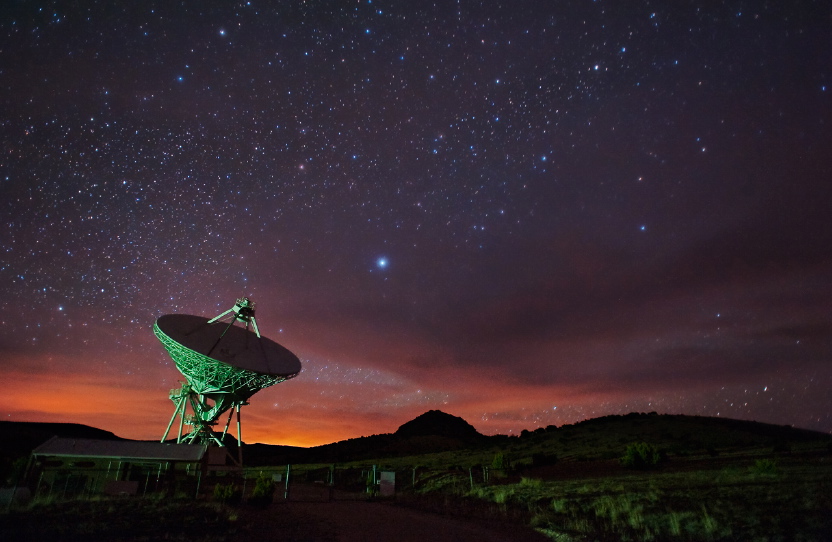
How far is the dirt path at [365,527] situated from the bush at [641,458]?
17679 millimetres

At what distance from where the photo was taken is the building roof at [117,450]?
89.4ft

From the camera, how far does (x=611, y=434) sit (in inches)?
2527

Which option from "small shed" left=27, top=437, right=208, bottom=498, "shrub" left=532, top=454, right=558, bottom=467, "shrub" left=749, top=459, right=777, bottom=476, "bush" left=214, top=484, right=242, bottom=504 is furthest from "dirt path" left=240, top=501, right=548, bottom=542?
"shrub" left=532, top=454, right=558, bottom=467

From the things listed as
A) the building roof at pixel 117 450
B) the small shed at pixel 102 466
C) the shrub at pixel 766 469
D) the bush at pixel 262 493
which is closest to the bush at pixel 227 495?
the bush at pixel 262 493

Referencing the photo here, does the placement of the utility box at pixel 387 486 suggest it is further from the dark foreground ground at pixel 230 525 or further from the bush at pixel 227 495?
the bush at pixel 227 495

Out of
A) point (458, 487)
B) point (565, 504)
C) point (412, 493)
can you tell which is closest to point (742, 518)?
point (565, 504)

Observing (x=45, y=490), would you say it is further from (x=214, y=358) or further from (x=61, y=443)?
(x=214, y=358)

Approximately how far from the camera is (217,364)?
33.7 m

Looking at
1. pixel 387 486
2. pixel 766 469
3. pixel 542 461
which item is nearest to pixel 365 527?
pixel 387 486

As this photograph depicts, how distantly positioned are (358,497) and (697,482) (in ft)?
61.0

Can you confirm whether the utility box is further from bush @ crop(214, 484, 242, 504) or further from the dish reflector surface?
the dish reflector surface

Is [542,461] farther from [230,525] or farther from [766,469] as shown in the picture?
[230,525]

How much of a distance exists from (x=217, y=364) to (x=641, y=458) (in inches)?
1190

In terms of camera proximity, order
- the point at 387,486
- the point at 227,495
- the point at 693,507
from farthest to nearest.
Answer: the point at 387,486
the point at 227,495
the point at 693,507
